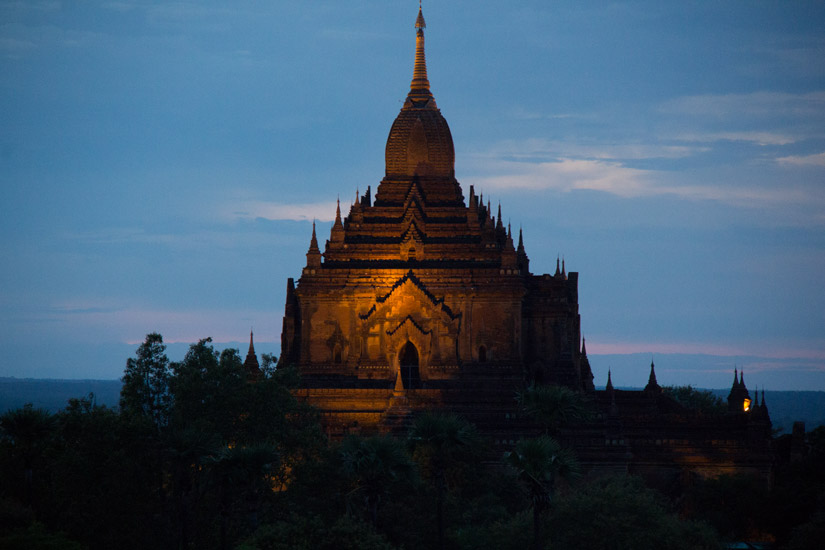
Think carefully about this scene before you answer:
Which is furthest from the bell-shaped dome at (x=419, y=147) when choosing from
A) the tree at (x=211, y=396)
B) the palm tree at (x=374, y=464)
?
the palm tree at (x=374, y=464)

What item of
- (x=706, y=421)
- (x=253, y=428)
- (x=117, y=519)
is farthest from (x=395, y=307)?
(x=117, y=519)

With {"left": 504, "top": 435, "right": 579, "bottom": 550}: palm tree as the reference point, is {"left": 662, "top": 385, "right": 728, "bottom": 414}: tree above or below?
above

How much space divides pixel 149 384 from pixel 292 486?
10434 mm

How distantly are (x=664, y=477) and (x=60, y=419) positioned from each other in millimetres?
26610

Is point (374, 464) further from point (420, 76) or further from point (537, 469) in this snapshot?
point (420, 76)

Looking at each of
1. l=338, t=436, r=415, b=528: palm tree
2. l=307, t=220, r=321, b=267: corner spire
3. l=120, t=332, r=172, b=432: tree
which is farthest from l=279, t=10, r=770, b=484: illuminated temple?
l=338, t=436, r=415, b=528: palm tree

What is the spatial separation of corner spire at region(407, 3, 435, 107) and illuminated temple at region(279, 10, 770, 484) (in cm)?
129

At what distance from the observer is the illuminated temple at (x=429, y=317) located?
80.7 m

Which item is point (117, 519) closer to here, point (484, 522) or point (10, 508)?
point (10, 508)

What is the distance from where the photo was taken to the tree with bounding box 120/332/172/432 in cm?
6806

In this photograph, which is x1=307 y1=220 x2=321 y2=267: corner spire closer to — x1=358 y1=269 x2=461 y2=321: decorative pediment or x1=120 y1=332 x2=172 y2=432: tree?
x1=358 y1=269 x2=461 y2=321: decorative pediment

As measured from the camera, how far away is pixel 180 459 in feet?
181

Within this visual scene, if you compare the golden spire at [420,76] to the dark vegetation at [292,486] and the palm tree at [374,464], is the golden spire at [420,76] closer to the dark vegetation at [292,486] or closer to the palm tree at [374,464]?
the dark vegetation at [292,486]

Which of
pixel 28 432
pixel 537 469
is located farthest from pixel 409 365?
pixel 537 469
